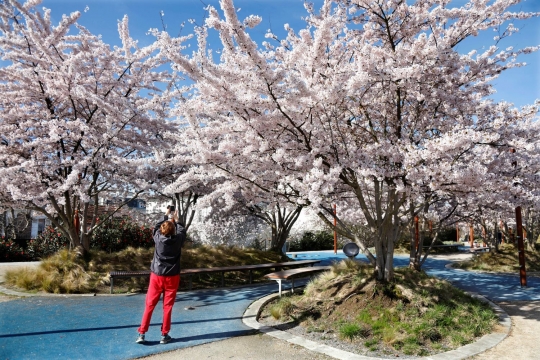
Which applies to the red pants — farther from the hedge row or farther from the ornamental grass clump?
the hedge row

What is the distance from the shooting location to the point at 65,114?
1066cm

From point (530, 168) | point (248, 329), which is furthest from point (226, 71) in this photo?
point (530, 168)

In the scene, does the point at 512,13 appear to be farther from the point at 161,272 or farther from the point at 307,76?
the point at 161,272

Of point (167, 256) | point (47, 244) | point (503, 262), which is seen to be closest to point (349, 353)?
point (167, 256)

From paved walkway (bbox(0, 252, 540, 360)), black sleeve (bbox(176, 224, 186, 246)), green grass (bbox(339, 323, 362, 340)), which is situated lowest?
paved walkway (bbox(0, 252, 540, 360))

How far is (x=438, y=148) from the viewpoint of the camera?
5457 millimetres

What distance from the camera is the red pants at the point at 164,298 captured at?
5.31 meters

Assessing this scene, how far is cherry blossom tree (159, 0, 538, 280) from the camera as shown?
18.3 ft

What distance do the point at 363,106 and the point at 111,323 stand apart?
574 cm

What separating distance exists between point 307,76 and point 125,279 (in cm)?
709

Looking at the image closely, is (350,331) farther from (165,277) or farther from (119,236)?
(119,236)

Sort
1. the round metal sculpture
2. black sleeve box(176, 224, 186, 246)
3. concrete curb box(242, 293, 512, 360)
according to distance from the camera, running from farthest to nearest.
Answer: the round metal sculpture < black sleeve box(176, 224, 186, 246) < concrete curb box(242, 293, 512, 360)

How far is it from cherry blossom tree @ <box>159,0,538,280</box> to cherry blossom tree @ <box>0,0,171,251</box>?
4214mm

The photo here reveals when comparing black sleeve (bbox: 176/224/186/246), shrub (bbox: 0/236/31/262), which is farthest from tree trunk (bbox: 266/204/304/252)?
shrub (bbox: 0/236/31/262)
